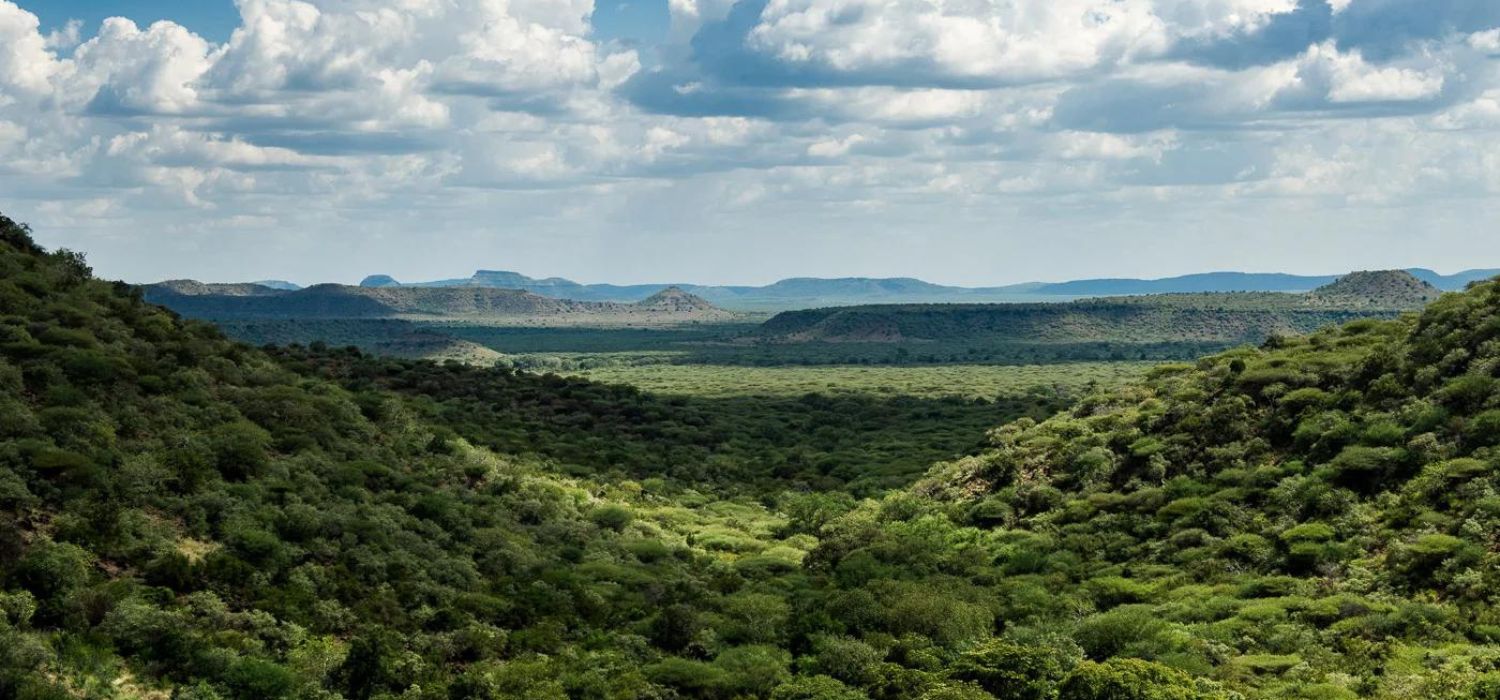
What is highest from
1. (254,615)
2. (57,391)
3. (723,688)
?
(57,391)

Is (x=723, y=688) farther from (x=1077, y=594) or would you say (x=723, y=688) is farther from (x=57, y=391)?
(x=57, y=391)

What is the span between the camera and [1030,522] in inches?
2805

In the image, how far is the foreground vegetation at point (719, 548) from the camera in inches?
1634

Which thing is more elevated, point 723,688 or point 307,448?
point 307,448

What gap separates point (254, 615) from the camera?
42750 millimetres

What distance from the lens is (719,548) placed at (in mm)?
70688

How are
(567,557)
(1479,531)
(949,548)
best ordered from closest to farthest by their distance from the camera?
(1479,531)
(567,557)
(949,548)

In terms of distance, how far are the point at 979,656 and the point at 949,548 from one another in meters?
21.0

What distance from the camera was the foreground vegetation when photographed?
41.5 metres

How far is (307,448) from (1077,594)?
109ft

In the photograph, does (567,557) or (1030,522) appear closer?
(567,557)

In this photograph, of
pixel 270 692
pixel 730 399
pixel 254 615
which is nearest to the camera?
pixel 270 692

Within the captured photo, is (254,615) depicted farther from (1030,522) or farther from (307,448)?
(1030,522)

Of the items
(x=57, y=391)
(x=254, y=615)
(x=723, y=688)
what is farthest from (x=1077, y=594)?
(x=57, y=391)
